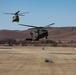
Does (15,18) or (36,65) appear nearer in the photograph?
(36,65)

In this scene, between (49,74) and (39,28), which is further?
(39,28)

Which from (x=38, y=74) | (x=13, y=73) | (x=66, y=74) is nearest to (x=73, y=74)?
(x=66, y=74)

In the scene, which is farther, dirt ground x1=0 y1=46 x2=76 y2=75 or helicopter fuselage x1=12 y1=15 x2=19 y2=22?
helicopter fuselage x1=12 y1=15 x2=19 y2=22

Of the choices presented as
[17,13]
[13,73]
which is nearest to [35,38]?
[17,13]

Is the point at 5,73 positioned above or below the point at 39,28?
below

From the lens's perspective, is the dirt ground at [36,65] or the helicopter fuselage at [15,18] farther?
the helicopter fuselage at [15,18]

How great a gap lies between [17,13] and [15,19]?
523 cm

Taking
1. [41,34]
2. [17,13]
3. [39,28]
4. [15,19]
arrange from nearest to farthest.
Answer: [15,19] < [17,13] < [41,34] < [39,28]

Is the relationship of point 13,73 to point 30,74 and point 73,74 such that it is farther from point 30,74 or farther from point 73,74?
point 73,74

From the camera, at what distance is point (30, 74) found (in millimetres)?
21188

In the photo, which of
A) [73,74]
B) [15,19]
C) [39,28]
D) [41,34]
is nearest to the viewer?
[73,74]

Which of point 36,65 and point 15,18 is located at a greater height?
point 15,18

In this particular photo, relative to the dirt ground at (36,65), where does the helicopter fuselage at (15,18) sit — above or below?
above

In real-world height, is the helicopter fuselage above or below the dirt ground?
above
